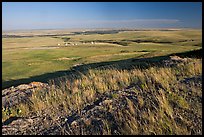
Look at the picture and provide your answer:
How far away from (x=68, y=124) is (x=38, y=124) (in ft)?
2.95

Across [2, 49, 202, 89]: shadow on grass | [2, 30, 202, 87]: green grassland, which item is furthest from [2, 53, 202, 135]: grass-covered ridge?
[2, 30, 202, 87]: green grassland

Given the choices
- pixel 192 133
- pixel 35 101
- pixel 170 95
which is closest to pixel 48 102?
pixel 35 101

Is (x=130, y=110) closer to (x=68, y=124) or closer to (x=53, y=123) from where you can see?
(x=68, y=124)

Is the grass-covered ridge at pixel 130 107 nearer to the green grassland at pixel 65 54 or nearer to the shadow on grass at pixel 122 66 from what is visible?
the shadow on grass at pixel 122 66

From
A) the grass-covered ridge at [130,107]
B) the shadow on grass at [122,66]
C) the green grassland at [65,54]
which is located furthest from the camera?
the green grassland at [65,54]

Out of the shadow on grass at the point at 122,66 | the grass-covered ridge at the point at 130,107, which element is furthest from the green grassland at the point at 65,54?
the grass-covered ridge at the point at 130,107

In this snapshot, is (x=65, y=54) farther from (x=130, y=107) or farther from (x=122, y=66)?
(x=130, y=107)

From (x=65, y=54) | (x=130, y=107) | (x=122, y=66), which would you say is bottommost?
(x=65, y=54)

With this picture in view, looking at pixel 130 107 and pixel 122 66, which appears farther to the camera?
pixel 122 66

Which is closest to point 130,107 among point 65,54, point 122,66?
point 122,66

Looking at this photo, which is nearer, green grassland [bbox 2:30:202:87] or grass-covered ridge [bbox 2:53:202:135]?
grass-covered ridge [bbox 2:53:202:135]

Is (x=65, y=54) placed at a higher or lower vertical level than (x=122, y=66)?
lower

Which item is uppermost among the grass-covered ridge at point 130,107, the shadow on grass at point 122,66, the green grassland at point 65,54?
the grass-covered ridge at point 130,107

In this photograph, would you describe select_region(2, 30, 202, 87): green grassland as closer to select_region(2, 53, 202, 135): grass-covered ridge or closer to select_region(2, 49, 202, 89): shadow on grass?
select_region(2, 49, 202, 89): shadow on grass
